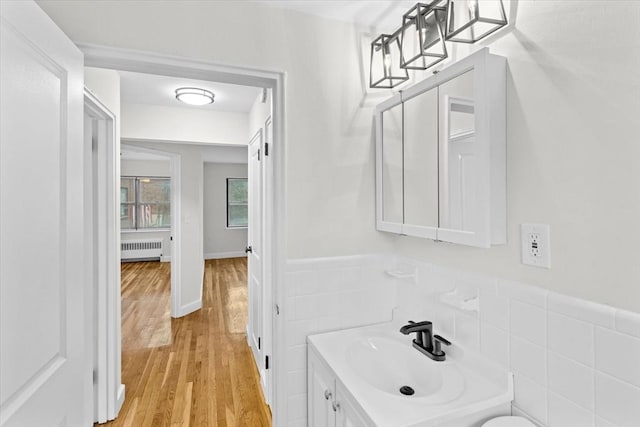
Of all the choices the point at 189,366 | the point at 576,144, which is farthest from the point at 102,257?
the point at 576,144

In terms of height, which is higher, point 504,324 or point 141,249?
point 504,324

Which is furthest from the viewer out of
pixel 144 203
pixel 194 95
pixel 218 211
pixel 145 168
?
pixel 218 211

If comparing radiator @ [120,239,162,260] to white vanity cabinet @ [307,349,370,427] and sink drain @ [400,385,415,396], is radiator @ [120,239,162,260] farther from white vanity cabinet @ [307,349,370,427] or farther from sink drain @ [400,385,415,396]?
sink drain @ [400,385,415,396]

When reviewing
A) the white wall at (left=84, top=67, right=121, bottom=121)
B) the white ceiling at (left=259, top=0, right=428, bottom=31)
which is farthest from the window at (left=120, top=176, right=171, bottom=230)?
the white ceiling at (left=259, top=0, right=428, bottom=31)

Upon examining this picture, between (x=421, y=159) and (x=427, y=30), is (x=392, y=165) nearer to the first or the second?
(x=421, y=159)

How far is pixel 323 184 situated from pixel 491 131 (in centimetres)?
76

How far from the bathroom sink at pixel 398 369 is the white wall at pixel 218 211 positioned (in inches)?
280

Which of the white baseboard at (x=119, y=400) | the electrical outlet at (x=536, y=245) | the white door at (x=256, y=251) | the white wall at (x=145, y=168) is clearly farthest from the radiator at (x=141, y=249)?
the electrical outlet at (x=536, y=245)

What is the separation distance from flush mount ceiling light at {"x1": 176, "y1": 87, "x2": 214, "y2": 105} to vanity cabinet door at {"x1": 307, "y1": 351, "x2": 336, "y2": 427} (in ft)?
7.97

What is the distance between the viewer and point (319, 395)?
1387mm

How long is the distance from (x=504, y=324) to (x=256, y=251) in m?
2.10

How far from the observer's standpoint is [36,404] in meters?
0.85

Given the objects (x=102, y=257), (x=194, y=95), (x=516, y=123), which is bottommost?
(x=102, y=257)

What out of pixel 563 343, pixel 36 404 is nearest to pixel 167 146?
pixel 36 404
